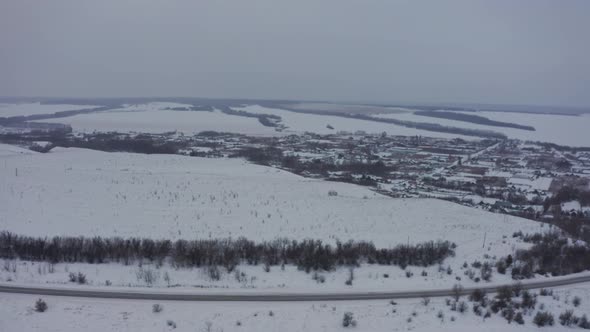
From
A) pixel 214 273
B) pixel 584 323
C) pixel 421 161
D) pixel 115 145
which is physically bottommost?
pixel 214 273

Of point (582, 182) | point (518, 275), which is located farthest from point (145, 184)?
point (582, 182)

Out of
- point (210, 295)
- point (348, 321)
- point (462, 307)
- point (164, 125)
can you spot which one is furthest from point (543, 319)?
point (164, 125)

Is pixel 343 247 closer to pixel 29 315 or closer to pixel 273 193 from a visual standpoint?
pixel 29 315

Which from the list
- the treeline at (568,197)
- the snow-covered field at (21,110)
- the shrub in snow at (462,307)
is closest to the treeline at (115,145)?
the snow-covered field at (21,110)

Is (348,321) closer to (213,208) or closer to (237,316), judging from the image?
(237,316)

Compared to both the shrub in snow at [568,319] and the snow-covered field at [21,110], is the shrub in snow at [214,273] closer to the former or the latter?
the shrub in snow at [568,319]

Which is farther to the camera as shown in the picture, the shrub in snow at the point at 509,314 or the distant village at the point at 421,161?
the distant village at the point at 421,161
